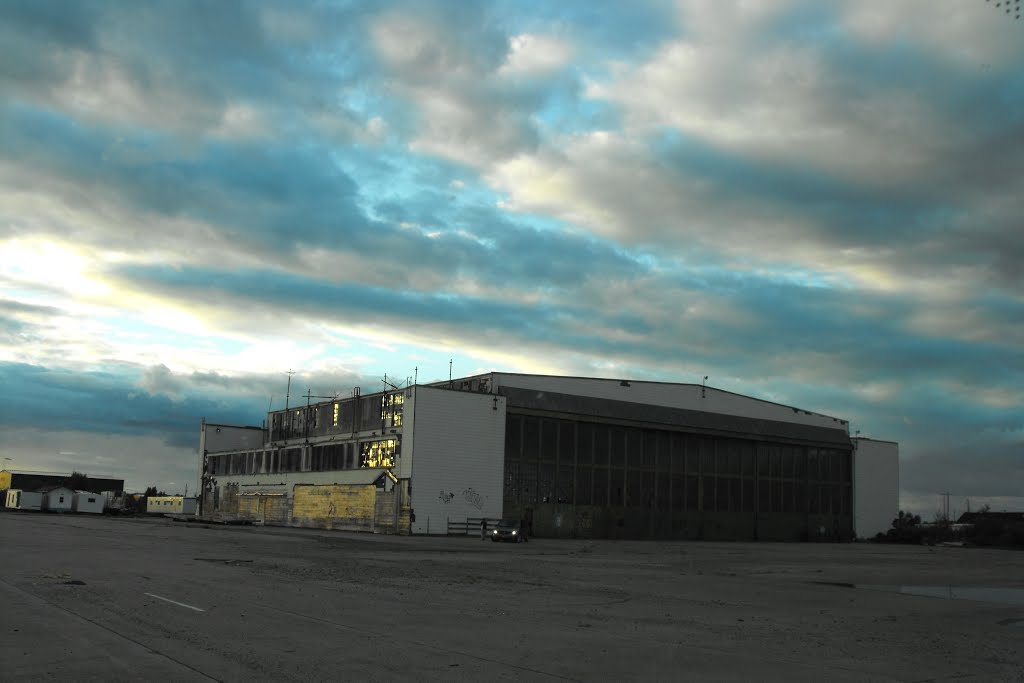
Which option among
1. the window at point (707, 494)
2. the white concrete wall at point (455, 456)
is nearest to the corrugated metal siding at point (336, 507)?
the white concrete wall at point (455, 456)

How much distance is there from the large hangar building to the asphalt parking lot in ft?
126

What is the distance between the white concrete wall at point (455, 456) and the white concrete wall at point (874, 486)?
156 ft

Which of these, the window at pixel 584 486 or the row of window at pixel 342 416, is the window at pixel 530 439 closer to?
the window at pixel 584 486

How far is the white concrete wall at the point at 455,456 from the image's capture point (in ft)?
218

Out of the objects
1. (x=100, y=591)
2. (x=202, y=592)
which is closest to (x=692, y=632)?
(x=202, y=592)

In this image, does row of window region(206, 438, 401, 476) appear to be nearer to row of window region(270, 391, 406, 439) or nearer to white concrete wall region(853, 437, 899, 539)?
row of window region(270, 391, 406, 439)

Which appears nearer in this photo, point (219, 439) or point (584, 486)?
point (584, 486)

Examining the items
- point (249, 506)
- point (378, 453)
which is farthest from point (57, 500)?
point (378, 453)

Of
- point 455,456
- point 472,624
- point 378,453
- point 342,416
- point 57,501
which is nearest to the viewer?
point 472,624

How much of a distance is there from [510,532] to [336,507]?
68.7 feet

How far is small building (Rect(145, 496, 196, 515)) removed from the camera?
11238 centimetres

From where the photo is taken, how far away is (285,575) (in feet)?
79.6

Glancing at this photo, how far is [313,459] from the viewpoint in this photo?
8444cm

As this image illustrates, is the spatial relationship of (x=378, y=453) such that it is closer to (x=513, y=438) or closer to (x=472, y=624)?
(x=513, y=438)
